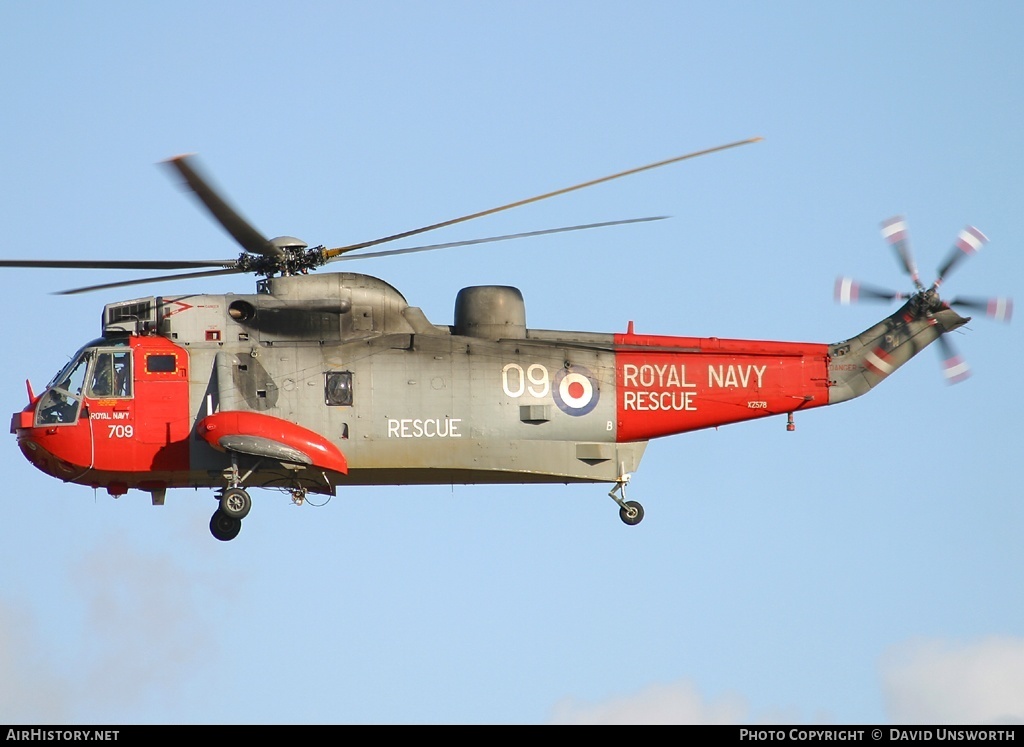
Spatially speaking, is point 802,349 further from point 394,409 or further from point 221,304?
point 221,304

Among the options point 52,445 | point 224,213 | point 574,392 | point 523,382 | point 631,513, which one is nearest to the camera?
point 224,213

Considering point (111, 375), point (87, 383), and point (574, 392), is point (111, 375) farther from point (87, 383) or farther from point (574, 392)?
point (574, 392)

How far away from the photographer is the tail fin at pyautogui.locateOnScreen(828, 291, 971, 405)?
113 feet

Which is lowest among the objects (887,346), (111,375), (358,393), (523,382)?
(358,393)

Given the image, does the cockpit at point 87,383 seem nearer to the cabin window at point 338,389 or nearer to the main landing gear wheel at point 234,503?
the main landing gear wheel at point 234,503

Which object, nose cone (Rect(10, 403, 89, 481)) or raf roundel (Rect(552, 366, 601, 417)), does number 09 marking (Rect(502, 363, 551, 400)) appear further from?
nose cone (Rect(10, 403, 89, 481))

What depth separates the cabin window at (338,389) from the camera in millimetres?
33125

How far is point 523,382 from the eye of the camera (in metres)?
33.4

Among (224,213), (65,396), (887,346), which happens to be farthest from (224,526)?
(887,346)

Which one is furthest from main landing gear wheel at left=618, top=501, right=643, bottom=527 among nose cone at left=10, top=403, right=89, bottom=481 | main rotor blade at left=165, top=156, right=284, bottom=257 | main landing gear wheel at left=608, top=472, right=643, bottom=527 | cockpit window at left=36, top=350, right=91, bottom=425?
cockpit window at left=36, top=350, right=91, bottom=425

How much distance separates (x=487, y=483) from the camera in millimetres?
→ 34000

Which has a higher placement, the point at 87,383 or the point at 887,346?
the point at 887,346

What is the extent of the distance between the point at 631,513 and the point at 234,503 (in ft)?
25.4
